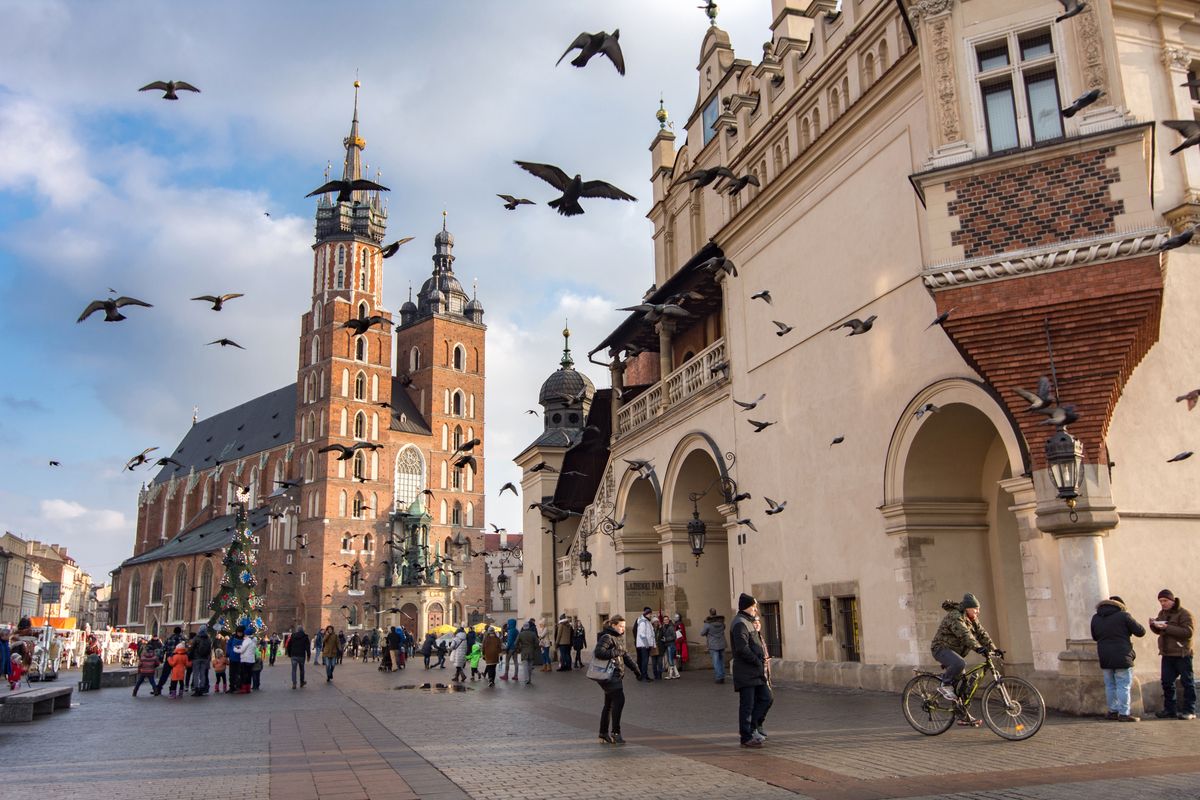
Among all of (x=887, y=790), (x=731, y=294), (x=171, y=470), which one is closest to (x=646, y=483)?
(x=731, y=294)

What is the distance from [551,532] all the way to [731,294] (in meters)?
15.5

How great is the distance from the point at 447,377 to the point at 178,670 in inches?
3270

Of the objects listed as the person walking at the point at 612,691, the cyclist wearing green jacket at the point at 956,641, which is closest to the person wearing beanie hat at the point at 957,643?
the cyclist wearing green jacket at the point at 956,641

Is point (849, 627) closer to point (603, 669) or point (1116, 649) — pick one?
point (1116, 649)

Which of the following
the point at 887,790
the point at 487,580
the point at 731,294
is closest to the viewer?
the point at 887,790

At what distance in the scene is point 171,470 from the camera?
405ft

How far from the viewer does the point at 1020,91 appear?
1355 centimetres

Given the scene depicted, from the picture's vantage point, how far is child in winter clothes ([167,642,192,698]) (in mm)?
22266

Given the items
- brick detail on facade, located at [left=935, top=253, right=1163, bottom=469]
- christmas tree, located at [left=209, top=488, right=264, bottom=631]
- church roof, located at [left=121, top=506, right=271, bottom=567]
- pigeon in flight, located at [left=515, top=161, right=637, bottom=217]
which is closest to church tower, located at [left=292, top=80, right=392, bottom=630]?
church roof, located at [left=121, top=506, right=271, bottom=567]

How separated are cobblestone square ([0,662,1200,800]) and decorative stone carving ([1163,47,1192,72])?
887 centimetres

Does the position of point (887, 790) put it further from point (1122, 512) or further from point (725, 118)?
point (725, 118)

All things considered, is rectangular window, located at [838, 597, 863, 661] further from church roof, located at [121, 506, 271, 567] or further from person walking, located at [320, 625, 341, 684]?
church roof, located at [121, 506, 271, 567]

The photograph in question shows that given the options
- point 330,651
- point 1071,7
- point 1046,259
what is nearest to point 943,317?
point 1046,259

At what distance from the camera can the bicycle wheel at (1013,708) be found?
979cm
